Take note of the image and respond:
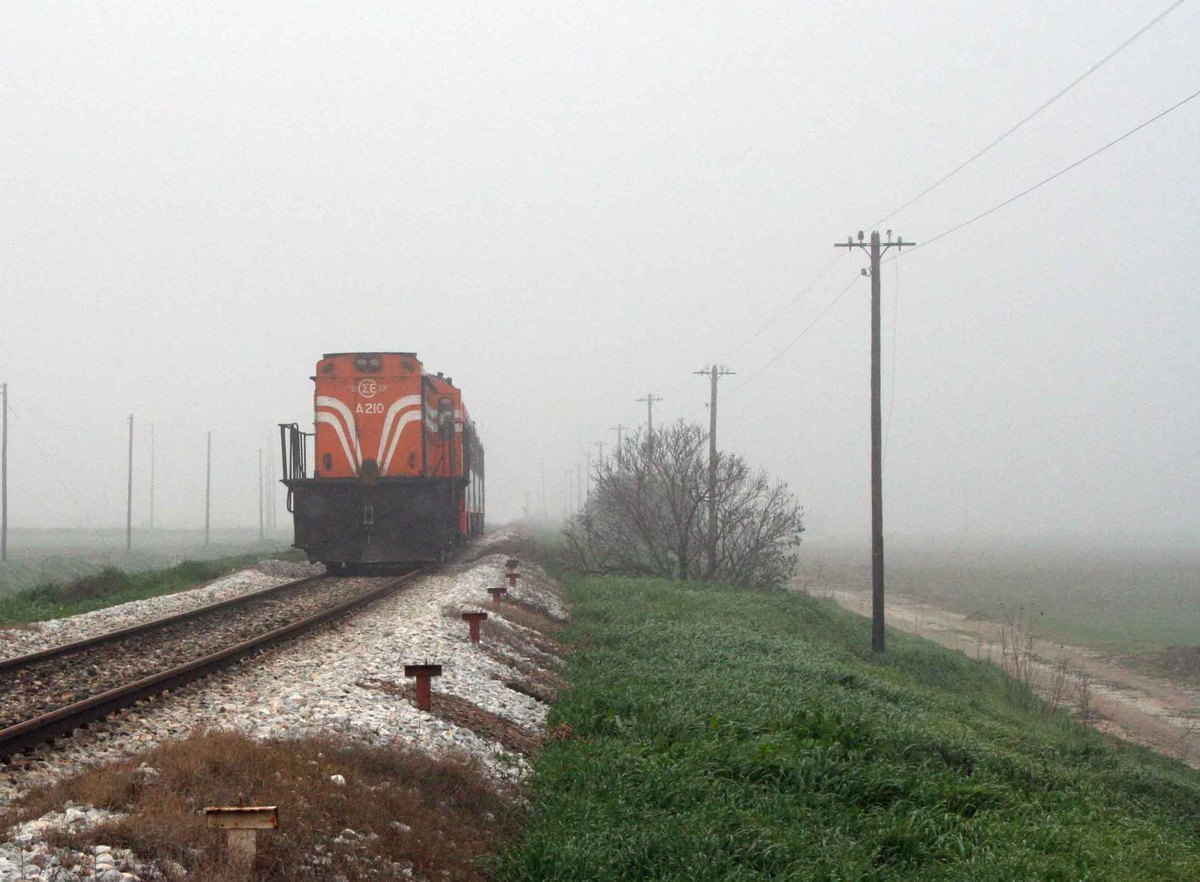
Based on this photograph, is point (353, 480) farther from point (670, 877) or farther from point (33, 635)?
point (670, 877)

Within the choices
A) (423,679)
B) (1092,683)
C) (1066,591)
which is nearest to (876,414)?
(1092,683)

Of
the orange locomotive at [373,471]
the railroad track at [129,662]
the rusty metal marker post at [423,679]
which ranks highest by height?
the orange locomotive at [373,471]

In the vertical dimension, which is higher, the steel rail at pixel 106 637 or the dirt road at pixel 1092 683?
the steel rail at pixel 106 637

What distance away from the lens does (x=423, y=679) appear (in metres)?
8.58

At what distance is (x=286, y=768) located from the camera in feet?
19.7

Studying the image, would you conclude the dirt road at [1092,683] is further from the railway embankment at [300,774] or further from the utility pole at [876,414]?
the railway embankment at [300,774]

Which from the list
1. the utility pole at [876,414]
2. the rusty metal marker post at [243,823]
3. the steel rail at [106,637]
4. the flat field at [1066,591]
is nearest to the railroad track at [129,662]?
the steel rail at [106,637]

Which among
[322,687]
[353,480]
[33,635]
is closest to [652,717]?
[322,687]

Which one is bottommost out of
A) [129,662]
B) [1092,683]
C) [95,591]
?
[1092,683]

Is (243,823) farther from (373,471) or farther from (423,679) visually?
(373,471)

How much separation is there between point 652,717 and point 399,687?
2.29m

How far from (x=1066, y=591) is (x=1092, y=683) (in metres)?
29.9

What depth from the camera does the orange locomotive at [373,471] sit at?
22156mm

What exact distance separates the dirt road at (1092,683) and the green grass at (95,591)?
52.4 feet
